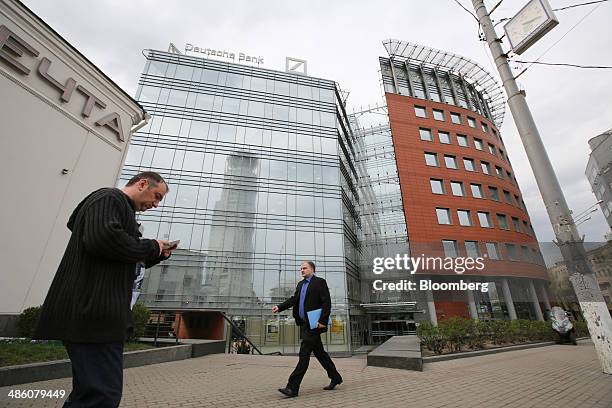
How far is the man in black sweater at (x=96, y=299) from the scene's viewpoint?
1.55 metres


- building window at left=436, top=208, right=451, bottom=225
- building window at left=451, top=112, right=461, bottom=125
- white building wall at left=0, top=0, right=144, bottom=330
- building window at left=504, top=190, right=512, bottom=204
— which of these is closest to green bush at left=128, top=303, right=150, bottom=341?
white building wall at left=0, top=0, right=144, bottom=330

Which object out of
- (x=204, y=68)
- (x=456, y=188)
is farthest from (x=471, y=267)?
(x=204, y=68)

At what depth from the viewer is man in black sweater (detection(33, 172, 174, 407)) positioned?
1549mm

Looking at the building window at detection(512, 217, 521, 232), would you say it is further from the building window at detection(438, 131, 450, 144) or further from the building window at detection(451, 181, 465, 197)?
the building window at detection(438, 131, 450, 144)

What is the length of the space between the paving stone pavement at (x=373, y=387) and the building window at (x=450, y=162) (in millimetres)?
27125

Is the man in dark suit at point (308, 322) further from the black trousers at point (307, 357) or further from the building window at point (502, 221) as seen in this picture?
the building window at point (502, 221)

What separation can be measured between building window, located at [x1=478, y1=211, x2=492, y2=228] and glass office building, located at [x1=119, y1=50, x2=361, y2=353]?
13.3 metres

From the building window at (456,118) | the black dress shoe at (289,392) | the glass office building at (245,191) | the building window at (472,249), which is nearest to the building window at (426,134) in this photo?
the building window at (456,118)

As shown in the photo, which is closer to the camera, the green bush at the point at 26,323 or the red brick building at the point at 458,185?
the green bush at the point at 26,323

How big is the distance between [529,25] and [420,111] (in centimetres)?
2966

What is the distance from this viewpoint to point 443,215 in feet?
91.7

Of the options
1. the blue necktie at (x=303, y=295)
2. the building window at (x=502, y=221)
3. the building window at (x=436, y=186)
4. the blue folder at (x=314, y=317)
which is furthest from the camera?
the building window at (x=502, y=221)

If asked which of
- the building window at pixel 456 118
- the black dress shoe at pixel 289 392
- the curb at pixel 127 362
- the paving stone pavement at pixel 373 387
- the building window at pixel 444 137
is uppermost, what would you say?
the building window at pixel 456 118

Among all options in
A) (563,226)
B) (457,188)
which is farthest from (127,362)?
(457,188)
